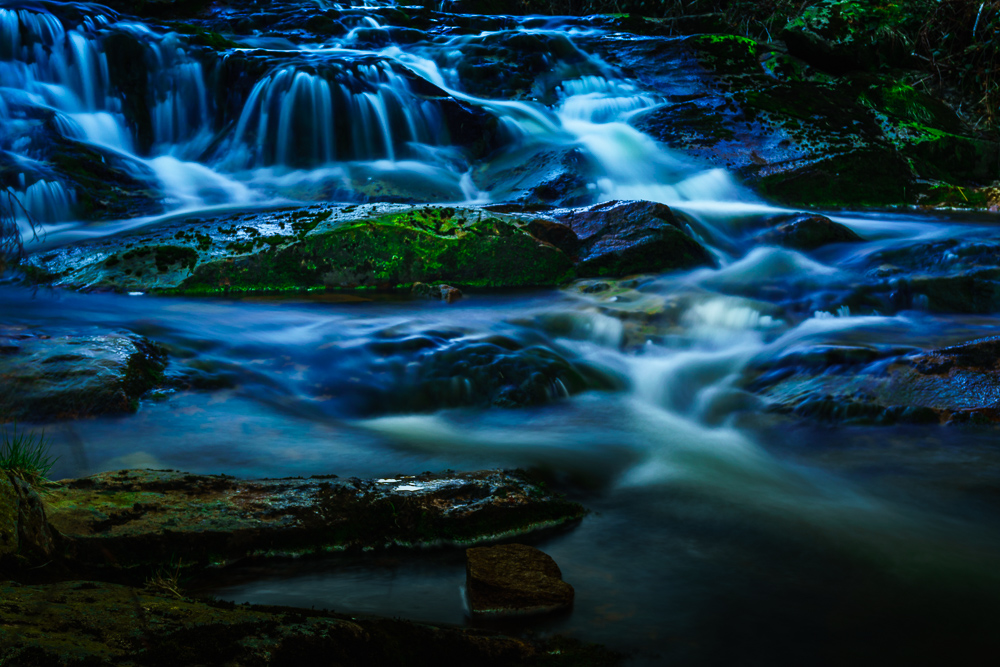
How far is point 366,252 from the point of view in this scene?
279 inches

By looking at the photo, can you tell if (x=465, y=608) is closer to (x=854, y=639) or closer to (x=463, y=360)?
(x=854, y=639)

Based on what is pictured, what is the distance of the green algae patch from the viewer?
7.01 m

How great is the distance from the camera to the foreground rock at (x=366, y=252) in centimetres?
693

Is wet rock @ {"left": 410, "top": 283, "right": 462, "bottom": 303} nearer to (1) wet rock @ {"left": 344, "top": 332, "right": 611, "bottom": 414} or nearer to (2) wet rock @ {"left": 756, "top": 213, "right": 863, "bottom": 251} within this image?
(1) wet rock @ {"left": 344, "top": 332, "right": 611, "bottom": 414}

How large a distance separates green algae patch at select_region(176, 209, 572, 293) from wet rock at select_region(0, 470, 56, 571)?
5124mm

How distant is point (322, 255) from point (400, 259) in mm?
793

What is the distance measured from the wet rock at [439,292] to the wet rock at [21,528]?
190 inches

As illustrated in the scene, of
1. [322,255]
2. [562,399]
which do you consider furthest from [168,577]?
[322,255]

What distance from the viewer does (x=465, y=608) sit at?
2.30 meters

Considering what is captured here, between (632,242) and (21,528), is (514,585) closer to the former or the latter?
(21,528)

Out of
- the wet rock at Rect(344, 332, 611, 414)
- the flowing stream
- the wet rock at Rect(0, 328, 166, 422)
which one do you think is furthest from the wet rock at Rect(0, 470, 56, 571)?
the wet rock at Rect(344, 332, 611, 414)

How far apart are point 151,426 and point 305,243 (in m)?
3.51

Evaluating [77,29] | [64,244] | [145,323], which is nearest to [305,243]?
[145,323]

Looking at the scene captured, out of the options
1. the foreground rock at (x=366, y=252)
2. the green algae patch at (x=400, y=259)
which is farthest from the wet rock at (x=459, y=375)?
the green algae patch at (x=400, y=259)
